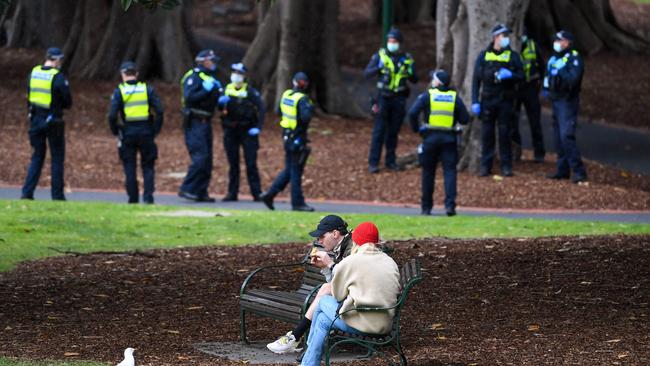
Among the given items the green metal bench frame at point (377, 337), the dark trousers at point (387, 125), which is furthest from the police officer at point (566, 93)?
the green metal bench frame at point (377, 337)

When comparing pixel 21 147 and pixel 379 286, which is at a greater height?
pixel 379 286

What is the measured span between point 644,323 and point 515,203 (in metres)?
9.34

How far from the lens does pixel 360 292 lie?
8.77m

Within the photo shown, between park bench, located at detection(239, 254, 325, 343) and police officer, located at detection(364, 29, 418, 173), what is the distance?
1196 cm

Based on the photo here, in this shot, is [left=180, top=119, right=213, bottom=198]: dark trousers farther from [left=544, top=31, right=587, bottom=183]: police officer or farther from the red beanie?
the red beanie

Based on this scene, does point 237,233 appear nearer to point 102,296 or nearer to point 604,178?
point 102,296

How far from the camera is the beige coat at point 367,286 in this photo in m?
8.77

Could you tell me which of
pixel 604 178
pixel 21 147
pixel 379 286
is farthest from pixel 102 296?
pixel 21 147

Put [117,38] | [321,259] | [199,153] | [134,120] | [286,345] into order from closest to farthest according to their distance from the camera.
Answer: [321,259], [286,345], [134,120], [199,153], [117,38]

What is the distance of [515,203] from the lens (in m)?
20.0

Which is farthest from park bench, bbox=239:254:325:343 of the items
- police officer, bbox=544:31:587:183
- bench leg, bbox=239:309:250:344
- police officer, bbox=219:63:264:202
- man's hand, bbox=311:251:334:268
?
police officer, bbox=544:31:587:183

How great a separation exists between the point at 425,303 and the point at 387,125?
11120 mm

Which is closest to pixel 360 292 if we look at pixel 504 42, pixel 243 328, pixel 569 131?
pixel 243 328

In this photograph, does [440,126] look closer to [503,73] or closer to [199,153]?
[503,73]
